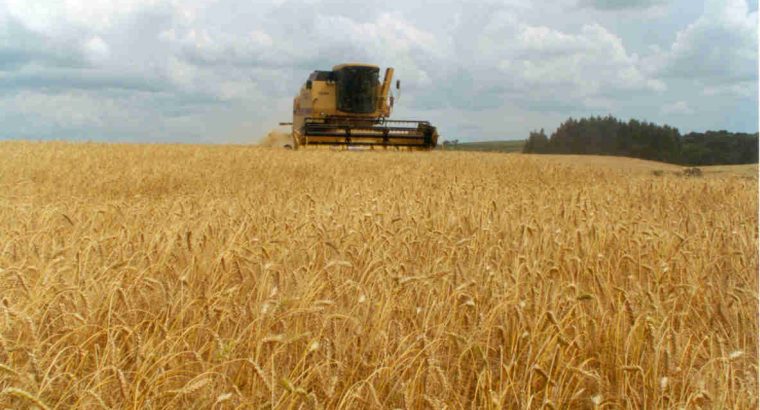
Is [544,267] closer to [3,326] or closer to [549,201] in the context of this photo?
[3,326]

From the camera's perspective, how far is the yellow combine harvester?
1969 centimetres

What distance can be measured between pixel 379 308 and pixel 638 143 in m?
35.2

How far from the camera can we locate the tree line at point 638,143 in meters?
32.8

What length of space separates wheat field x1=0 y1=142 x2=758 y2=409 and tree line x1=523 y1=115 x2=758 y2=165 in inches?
1123

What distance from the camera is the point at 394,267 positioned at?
10.8 ft

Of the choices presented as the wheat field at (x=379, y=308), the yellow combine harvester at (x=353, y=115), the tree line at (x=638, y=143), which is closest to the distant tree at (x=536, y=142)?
the tree line at (x=638, y=143)

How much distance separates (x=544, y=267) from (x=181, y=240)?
201cm

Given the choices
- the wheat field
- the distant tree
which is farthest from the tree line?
the wheat field

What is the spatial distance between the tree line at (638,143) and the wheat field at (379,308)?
A: 2851cm

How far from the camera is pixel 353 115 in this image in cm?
2119

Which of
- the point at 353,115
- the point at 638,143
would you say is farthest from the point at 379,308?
the point at 638,143

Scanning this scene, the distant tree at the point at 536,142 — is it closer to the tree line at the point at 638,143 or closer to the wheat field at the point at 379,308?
the tree line at the point at 638,143

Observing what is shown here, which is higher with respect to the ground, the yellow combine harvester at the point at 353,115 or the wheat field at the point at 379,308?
the yellow combine harvester at the point at 353,115

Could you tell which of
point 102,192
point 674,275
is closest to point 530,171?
point 102,192
